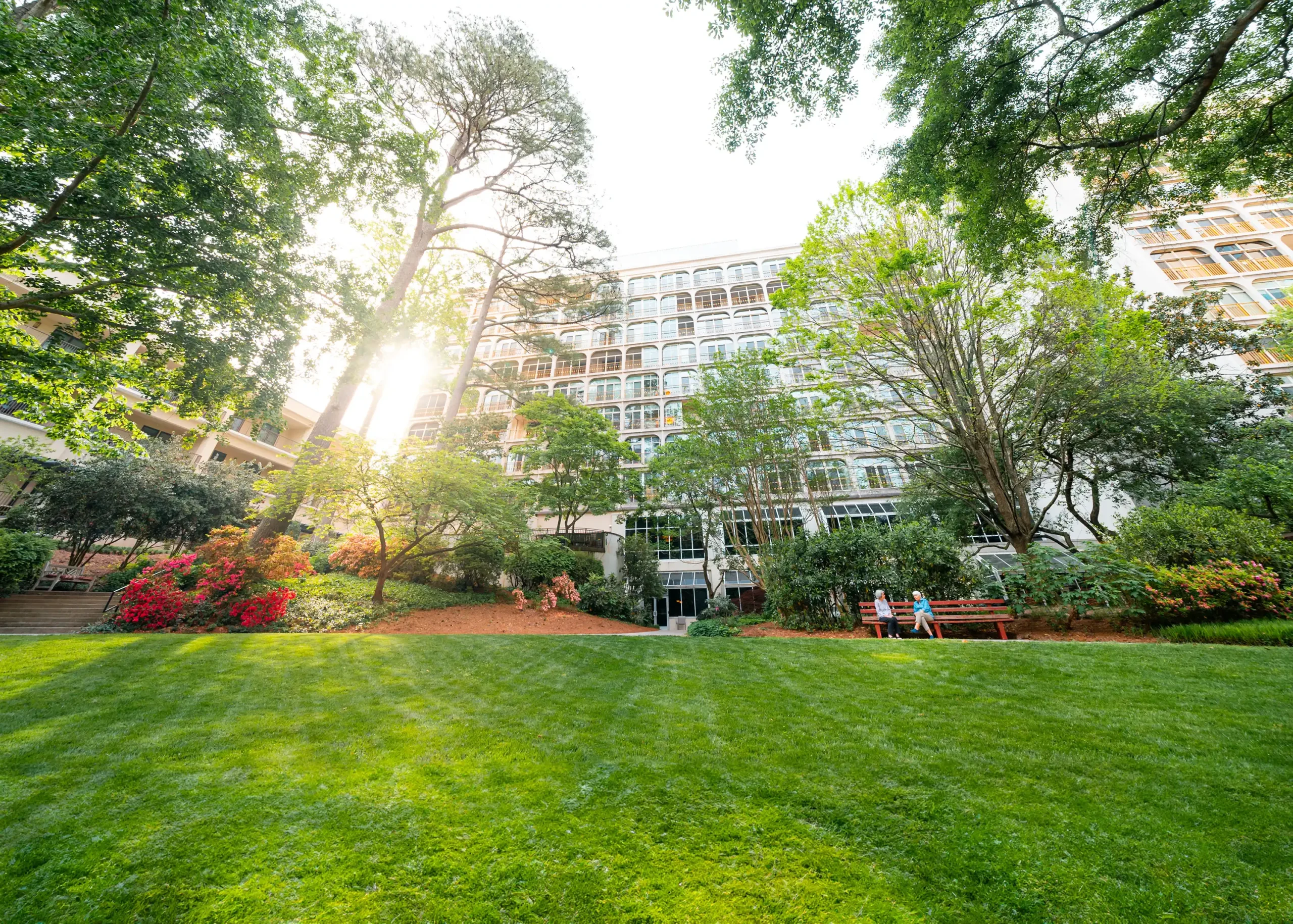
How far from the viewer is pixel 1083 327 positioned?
11797 mm

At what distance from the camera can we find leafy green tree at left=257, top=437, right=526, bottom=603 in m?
10.9

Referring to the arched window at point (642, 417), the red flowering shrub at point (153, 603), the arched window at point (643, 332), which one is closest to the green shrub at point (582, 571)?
the arched window at point (642, 417)

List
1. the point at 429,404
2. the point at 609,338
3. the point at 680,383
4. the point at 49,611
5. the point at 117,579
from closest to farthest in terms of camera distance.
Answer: the point at 49,611 < the point at 117,579 < the point at 680,383 < the point at 609,338 < the point at 429,404

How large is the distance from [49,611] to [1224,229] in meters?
53.6

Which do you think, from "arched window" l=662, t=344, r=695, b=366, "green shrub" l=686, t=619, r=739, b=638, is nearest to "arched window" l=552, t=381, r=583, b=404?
"arched window" l=662, t=344, r=695, b=366

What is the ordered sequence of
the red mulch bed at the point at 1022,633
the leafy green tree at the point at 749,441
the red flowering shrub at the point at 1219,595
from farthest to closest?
1. the leafy green tree at the point at 749,441
2. the red mulch bed at the point at 1022,633
3. the red flowering shrub at the point at 1219,595

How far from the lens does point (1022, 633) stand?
9289 millimetres

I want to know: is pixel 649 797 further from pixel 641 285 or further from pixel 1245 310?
pixel 1245 310

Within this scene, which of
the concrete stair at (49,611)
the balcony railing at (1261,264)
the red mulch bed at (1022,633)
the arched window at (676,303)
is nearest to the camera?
the red mulch bed at (1022,633)

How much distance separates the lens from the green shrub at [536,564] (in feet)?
55.8

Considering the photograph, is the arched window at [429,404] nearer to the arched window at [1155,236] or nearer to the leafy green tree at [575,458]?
the leafy green tree at [575,458]

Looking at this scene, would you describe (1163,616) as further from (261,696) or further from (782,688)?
(261,696)

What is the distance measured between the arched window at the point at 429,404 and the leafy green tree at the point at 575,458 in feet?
50.8

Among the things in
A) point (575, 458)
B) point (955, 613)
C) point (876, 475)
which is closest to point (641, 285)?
point (575, 458)
